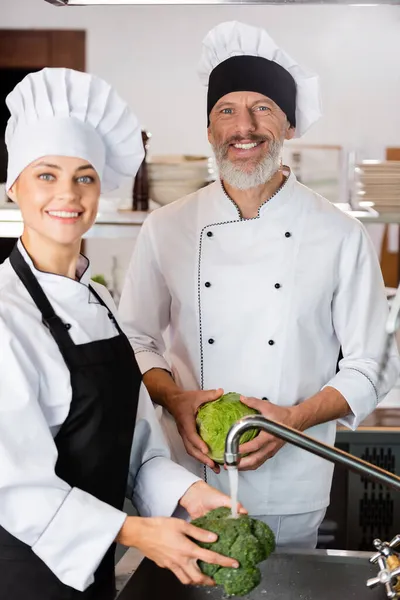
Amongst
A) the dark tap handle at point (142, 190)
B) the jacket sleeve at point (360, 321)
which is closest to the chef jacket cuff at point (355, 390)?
the jacket sleeve at point (360, 321)

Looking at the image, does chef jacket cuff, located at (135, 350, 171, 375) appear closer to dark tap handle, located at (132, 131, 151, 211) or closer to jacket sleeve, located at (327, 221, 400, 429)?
jacket sleeve, located at (327, 221, 400, 429)

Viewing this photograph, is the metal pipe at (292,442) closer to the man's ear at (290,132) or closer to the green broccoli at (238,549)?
the green broccoli at (238,549)

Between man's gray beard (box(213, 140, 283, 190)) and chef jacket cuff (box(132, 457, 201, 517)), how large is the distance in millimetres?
844

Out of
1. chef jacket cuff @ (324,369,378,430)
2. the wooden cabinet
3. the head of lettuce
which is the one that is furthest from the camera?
the wooden cabinet

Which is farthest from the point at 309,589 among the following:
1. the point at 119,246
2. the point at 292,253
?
the point at 119,246

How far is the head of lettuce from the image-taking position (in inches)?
87.3

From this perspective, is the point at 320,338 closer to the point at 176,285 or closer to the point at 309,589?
the point at 176,285

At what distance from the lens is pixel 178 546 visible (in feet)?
5.32

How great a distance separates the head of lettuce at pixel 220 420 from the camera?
7.27 ft

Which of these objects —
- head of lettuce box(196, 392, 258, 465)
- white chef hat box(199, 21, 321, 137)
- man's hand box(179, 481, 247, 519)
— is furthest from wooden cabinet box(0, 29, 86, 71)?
man's hand box(179, 481, 247, 519)

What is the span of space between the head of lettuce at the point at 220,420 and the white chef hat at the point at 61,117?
0.69 m

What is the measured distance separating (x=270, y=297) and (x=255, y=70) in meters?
0.63

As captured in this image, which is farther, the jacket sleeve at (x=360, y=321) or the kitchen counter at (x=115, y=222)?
the kitchen counter at (x=115, y=222)

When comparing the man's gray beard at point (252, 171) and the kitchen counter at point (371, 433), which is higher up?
the man's gray beard at point (252, 171)
